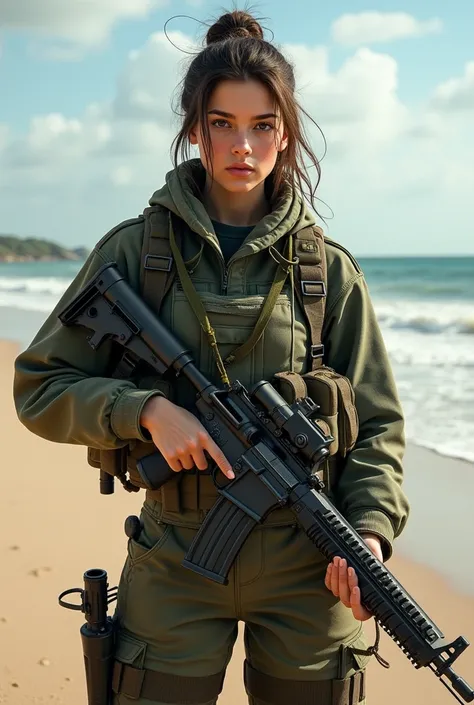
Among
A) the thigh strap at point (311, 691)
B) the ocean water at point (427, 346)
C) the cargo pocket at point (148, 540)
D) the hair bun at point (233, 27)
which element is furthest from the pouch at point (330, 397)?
the ocean water at point (427, 346)

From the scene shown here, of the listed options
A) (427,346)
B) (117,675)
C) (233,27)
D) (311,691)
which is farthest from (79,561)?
(427,346)

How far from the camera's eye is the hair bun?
2193 millimetres

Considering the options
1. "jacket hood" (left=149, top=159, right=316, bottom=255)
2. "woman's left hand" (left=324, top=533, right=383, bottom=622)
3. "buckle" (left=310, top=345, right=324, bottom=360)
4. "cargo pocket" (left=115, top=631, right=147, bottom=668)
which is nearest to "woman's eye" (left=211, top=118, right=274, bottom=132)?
"jacket hood" (left=149, top=159, right=316, bottom=255)

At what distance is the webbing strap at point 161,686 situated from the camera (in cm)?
193

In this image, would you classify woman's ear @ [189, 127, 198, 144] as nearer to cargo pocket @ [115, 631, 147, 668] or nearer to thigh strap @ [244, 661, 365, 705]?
cargo pocket @ [115, 631, 147, 668]

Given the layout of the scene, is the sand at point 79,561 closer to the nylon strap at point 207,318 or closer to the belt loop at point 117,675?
the belt loop at point 117,675

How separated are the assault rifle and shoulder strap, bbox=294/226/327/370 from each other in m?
0.20

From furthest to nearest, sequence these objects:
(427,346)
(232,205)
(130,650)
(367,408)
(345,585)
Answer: (427,346)
(232,205)
(367,408)
(130,650)
(345,585)

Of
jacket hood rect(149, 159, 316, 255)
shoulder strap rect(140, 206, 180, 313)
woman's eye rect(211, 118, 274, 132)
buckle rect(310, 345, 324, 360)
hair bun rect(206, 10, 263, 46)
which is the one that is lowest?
buckle rect(310, 345, 324, 360)

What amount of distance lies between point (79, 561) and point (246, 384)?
2.53 metres

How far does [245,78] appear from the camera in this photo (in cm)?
202

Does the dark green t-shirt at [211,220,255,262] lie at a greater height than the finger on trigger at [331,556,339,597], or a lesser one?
Answer: greater

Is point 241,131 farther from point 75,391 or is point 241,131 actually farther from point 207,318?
point 75,391

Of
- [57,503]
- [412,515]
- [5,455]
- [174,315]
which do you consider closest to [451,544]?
A: [412,515]
